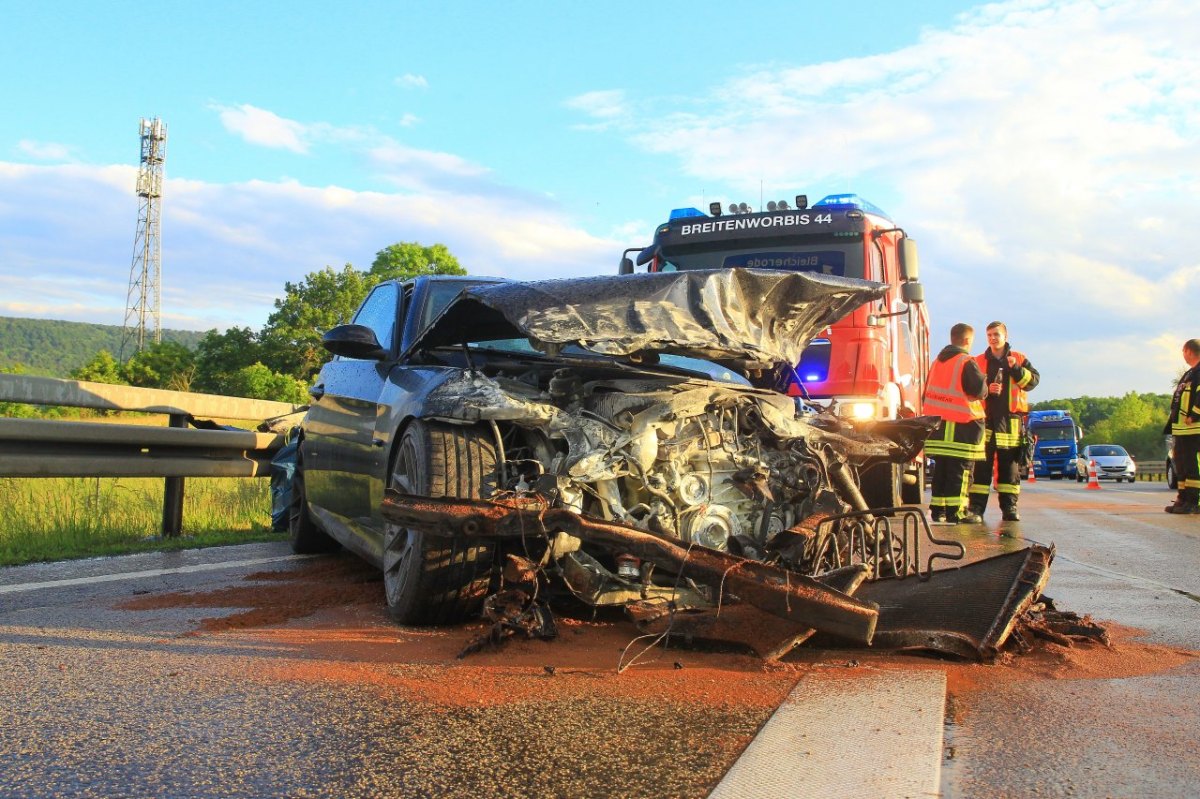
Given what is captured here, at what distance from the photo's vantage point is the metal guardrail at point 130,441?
20.9 ft

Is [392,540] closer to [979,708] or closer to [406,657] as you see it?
[406,657]

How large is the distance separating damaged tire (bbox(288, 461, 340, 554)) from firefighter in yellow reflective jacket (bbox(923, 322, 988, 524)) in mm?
5742

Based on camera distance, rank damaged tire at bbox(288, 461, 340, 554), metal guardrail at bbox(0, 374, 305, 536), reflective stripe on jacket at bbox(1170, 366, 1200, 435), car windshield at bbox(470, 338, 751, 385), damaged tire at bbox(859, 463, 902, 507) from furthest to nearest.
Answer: reflective stripe on jacket at bbox(1170, 366, 1200, 435), damaged tire at bbox(859, 463, 902, 507), damaged tire at bbox(288, 461, 340, 554), metal guardrail at bbox(0, 374, 305, 536), car windshield at bbox(470, 338, 751, 385)

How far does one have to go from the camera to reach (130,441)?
7.01 metres

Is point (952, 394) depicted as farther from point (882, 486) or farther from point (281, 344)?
point (281, 344)

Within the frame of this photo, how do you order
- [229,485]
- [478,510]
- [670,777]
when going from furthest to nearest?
[229,485] → [478,510] → [670,777]

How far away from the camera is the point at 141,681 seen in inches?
129

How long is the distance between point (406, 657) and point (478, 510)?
1.94ft

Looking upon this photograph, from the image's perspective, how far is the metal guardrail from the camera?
638 cm

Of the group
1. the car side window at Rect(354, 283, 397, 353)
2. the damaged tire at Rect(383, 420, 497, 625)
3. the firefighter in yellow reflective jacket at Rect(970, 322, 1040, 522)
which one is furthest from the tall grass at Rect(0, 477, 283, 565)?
the firefighter in yellow reflective jacket at Rect(970, 322, 1040, 522)

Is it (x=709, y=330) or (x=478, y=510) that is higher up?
(x=709, y=330)

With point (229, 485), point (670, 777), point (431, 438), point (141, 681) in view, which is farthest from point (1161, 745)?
point (229, 485)

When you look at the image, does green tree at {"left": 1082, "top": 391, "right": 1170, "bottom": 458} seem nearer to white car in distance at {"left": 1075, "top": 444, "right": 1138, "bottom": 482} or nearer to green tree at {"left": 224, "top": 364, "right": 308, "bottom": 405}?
white car in distance at {"left": 1075, "top": 444, "right": 1138, "bottom": 482}

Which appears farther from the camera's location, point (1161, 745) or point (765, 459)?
point (765, 459)
